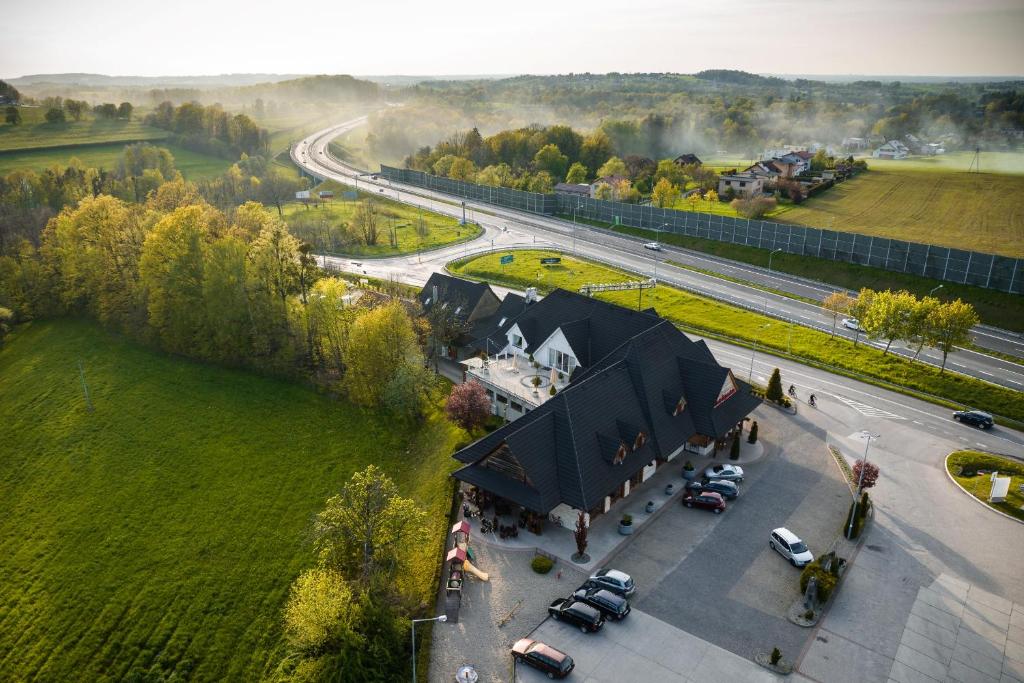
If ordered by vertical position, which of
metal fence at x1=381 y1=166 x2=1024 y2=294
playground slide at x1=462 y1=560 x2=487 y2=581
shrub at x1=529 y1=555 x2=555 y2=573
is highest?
metal fence at x1=381 y1=166 x2=1024 y2=294

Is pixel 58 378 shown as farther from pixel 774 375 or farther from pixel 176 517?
pixel 774 375

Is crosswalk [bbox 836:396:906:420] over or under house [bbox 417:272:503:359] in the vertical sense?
under

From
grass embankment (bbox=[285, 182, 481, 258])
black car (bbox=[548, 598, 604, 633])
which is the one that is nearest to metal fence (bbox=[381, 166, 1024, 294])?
grass embankment (bbox=[285, 182, 481, 258])

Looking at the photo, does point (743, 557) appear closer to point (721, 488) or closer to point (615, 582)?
point (721, 488)

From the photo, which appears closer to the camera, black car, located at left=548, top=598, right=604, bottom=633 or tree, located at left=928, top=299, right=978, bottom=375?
black car, located at left=548, top=598, right=604, bottom=633

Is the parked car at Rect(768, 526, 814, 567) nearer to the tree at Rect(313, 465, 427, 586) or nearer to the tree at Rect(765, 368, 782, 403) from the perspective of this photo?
the tree at Rect(765, 368, 782, 403)

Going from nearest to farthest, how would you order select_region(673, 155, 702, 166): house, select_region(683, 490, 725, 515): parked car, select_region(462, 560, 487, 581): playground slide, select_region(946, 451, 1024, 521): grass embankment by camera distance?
select_region(462, 560, 487, 581): playground slide → select_region(683, 490, 725, 515): parked car → select_region(946, 451, 1024, 521): grass embankment → select_region(673, 155, 702, 166): house

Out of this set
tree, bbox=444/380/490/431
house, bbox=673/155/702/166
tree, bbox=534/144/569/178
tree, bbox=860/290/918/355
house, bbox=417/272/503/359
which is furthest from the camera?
tree, bbox=534/144/569/178

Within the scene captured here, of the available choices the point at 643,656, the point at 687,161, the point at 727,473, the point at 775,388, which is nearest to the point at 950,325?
the point at 775,388
